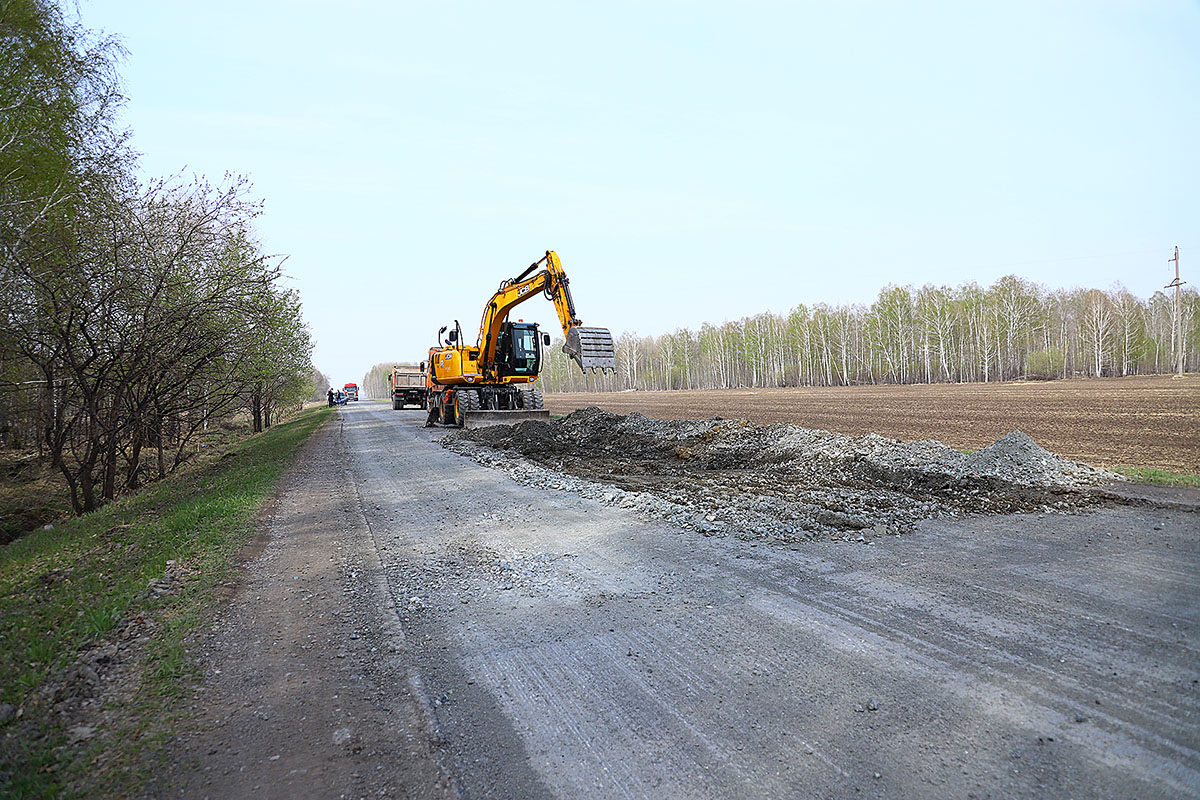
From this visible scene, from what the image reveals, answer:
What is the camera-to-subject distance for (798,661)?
3379mm

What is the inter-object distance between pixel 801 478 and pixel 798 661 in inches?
240

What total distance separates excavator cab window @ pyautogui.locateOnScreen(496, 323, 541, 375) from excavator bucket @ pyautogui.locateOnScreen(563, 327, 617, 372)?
5.12 metres

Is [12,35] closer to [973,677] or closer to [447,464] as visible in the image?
→ [447,464]

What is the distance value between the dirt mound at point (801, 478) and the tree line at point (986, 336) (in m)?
56.6

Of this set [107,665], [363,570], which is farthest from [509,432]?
[107,665]

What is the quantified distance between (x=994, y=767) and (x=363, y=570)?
464 centimetres

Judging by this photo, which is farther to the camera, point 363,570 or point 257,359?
point 257,359

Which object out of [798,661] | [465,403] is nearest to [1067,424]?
[465,403]

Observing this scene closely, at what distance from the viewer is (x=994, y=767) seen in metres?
2.44

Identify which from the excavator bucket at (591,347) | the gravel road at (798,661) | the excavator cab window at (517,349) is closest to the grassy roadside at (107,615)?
the gravel road at (798,661)

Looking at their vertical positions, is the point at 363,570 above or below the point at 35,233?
below

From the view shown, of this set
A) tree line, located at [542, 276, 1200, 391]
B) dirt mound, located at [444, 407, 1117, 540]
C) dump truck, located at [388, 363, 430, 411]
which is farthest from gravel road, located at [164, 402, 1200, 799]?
tree line, located at [542, 276, 1200, 391]

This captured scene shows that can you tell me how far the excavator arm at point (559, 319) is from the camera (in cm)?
1468

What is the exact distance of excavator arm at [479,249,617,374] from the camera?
48.2 feet
